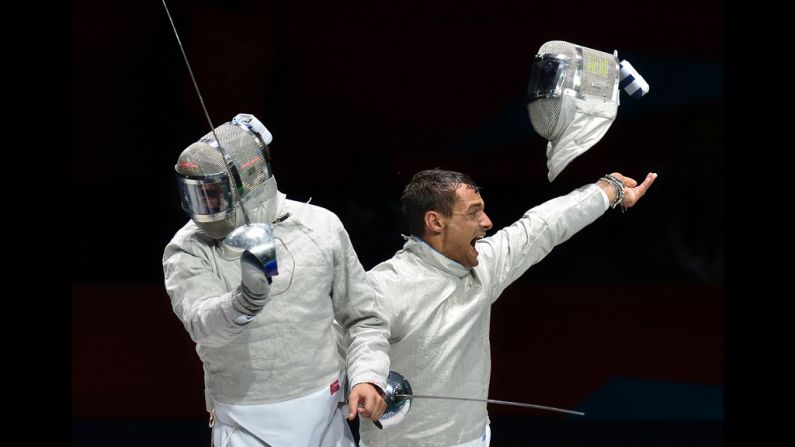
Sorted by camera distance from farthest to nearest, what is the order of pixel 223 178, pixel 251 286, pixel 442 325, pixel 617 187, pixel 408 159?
pixel 408 159 → pixel 617 187 → pixel 442 325 → pixel 223 178 → pixel 251 286

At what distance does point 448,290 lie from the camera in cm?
216

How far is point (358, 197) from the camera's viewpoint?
10.3 ft

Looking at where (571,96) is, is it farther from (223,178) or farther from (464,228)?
(223,178)

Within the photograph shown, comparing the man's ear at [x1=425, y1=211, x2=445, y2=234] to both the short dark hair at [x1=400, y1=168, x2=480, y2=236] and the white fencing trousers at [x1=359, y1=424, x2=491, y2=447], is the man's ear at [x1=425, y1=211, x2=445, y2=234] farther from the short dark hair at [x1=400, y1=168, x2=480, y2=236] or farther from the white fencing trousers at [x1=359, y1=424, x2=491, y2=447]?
the white fencing trousers at [x1=359, y1=424, x2=491, y2=447]

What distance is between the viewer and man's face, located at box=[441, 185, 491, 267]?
7.08 ft

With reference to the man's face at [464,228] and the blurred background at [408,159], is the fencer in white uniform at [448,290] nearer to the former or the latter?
the man's face at [464,228]

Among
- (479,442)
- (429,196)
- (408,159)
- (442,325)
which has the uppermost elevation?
(408,159)

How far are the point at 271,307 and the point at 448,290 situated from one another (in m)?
0.43

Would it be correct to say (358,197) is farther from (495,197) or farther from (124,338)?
(124,338)

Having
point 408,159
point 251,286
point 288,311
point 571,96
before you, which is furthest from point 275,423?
point 408,159

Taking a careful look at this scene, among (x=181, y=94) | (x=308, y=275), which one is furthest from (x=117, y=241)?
(x=308, y=275)

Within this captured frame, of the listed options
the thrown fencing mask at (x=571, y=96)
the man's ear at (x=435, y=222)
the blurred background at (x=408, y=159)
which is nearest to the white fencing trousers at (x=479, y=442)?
the man's ear at (x=435, y=222)

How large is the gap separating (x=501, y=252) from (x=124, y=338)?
1.59 m

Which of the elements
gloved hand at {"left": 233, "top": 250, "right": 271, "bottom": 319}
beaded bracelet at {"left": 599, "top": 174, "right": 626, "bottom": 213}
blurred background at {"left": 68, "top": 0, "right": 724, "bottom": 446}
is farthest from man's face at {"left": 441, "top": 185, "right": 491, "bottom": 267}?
blurred background at {"left": 68, "top": 0, "right": 724, "bottom": 446}
